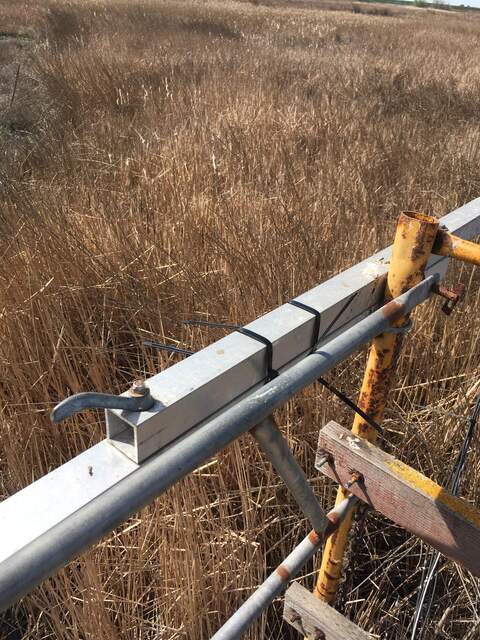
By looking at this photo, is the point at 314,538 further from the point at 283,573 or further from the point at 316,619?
the point at 316,619

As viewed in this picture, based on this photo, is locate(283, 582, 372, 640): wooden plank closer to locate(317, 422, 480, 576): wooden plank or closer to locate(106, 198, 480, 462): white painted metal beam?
locate(317, 422, 480, 576): wooden plank

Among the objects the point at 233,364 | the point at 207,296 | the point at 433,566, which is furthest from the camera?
the point at 207,296

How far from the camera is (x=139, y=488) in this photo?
0.41 m

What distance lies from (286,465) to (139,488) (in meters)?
0.30

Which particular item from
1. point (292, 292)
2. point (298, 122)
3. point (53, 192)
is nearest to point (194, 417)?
point (292, 292)

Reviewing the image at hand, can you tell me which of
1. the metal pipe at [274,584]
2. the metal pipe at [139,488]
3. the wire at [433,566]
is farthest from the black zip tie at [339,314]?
the wire at [433,566]

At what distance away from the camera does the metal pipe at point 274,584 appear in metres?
0.81

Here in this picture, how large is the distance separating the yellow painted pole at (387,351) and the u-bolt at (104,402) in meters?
0.46

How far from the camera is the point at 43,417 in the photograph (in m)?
1.52

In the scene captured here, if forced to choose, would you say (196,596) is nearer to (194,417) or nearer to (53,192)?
(194,417)

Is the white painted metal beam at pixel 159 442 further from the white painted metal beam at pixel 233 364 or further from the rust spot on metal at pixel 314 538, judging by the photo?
the rust spot on metal at pixel 314 538

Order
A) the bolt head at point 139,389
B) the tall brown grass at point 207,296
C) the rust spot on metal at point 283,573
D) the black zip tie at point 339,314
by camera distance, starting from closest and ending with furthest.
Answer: the bolt head at point 139,389, the black zip tie at point 339,314, the rust spot on metal at point 283,573, the tall brown grass at point 207,296

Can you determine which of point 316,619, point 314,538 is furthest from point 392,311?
point 316,619

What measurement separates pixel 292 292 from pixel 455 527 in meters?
1.03
